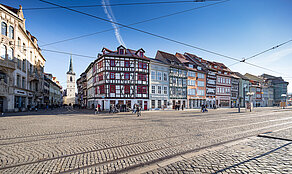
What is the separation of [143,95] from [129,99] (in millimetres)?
3459

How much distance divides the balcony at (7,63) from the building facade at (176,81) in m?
30.9

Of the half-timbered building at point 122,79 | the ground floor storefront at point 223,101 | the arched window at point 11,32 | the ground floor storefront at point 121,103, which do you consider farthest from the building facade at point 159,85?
the arched window at point 11,32


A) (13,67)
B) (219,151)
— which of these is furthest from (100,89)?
(219,151)

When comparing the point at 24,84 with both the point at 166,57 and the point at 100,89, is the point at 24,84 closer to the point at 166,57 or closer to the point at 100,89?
the point at 100,89

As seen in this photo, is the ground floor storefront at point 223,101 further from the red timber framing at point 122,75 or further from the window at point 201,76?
the red timber framing at point 122,75

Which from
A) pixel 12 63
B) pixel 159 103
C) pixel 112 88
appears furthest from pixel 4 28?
pixel 159 103

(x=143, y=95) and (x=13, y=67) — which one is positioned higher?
(x=13, y=67)

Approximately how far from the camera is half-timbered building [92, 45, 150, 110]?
3047 centimetres

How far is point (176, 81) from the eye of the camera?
3878cm

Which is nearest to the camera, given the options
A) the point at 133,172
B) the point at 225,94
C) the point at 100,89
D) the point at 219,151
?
the point at 133,172

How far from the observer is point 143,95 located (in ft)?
108

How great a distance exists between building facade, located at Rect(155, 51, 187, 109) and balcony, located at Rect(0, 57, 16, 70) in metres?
30.9

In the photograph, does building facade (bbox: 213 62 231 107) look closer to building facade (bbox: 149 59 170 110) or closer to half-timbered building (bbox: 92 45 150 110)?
building facade (bbox: 149 59 170 110)

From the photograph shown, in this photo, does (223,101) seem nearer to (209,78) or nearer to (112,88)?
(209,78)
